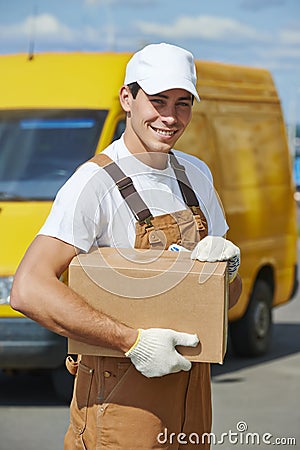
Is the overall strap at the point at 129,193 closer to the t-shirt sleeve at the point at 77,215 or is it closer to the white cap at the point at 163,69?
the t-shirt sleeve at the point at 77,215

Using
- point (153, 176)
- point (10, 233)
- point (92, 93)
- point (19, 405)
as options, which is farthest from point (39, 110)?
point (153, 176)

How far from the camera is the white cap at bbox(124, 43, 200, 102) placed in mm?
3342

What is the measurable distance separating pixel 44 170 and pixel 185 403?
16.8 ft

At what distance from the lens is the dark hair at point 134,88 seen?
3434mm

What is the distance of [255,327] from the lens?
33.5ft

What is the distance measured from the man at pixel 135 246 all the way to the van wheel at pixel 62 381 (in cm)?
456

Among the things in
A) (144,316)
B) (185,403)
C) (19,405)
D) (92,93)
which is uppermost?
(144,316)

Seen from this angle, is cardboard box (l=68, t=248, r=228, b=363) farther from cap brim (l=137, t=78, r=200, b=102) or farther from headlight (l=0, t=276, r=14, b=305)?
headlight (l=0, t=276, r=14, b=305)

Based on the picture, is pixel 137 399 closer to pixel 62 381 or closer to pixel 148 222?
pixel 148 222

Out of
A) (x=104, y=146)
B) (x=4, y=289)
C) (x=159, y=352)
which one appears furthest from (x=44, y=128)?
(x=159, y=352)

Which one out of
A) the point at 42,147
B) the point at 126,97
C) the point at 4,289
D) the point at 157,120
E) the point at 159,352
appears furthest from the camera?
the point at 42,147

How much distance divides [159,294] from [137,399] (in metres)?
0.35

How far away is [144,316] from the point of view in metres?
3.26

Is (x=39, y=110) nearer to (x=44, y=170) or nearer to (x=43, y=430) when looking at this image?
(x=44, y=170)
